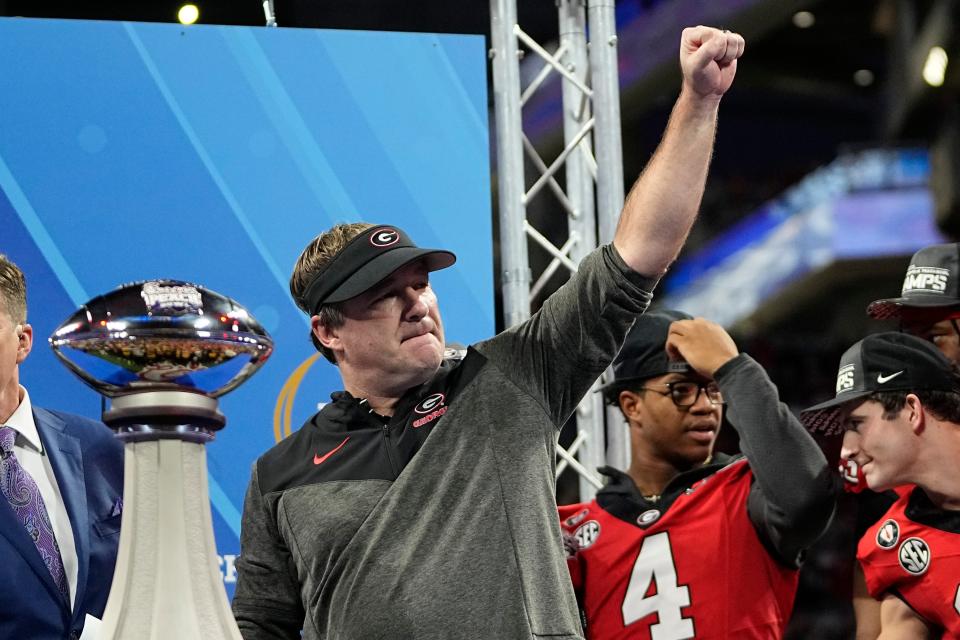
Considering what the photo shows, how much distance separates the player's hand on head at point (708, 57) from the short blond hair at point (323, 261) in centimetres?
70

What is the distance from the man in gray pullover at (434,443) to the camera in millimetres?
1774

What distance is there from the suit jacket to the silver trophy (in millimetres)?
1218

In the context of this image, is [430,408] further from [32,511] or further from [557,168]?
[557,168]

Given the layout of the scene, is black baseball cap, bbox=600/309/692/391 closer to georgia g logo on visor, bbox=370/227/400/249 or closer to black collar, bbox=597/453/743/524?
black collar, bbox=597/453/743/524

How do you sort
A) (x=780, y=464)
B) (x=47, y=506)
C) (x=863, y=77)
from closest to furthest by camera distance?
1. (x=47, y=506)
2. (x=780, y=464)
3. (x=863, y=77)

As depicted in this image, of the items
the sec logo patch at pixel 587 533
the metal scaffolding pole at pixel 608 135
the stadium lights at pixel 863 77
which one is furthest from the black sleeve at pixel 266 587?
the stadium lights at pixel 863 77

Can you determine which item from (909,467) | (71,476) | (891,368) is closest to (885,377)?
(891,368)

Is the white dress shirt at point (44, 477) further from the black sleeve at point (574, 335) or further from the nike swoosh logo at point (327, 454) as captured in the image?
the black sleeve at point (574, 335)

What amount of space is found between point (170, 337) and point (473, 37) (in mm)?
2635

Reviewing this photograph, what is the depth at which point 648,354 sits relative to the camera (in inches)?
113

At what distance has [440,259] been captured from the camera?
2021mm

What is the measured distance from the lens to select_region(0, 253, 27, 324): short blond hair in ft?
6.77

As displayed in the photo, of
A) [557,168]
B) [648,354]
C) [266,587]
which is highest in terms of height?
[557,168]

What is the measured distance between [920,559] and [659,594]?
1.79 feet
